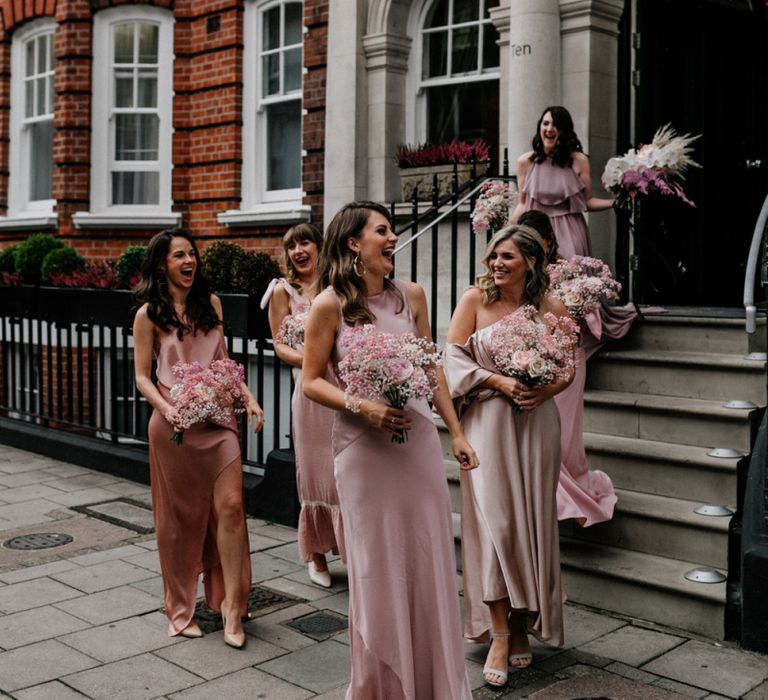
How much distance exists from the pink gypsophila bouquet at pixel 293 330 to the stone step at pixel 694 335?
2.39 m

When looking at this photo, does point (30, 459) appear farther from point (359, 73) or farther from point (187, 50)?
point (187, 50)

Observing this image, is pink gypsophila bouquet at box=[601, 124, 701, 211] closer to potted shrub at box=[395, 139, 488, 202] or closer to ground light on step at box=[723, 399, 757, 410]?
ground light on step at box=[723, 399, 757, 410]

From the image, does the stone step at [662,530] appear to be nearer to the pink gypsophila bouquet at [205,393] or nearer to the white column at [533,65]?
the pink gypsophila bouquet at [205,393]

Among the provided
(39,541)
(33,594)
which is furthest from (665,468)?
(39,541)

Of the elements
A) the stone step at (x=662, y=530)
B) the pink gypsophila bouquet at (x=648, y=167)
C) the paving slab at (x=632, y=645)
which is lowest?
the paving slab at (x=632, y=645)

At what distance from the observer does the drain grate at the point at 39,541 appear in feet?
21.8

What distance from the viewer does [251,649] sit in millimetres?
4828

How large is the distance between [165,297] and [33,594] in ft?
6.04

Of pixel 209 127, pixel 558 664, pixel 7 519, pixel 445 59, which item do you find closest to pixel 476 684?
pixel 558 664

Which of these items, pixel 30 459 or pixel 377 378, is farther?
pixel 30 459

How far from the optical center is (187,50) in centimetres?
1270

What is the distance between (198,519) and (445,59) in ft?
20.5

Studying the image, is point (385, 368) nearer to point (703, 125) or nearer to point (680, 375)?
A: point (680, 375)

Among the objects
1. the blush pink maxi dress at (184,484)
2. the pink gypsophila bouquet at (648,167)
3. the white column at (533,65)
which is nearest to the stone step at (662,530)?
the blush pink maxi dress at (184,484)
